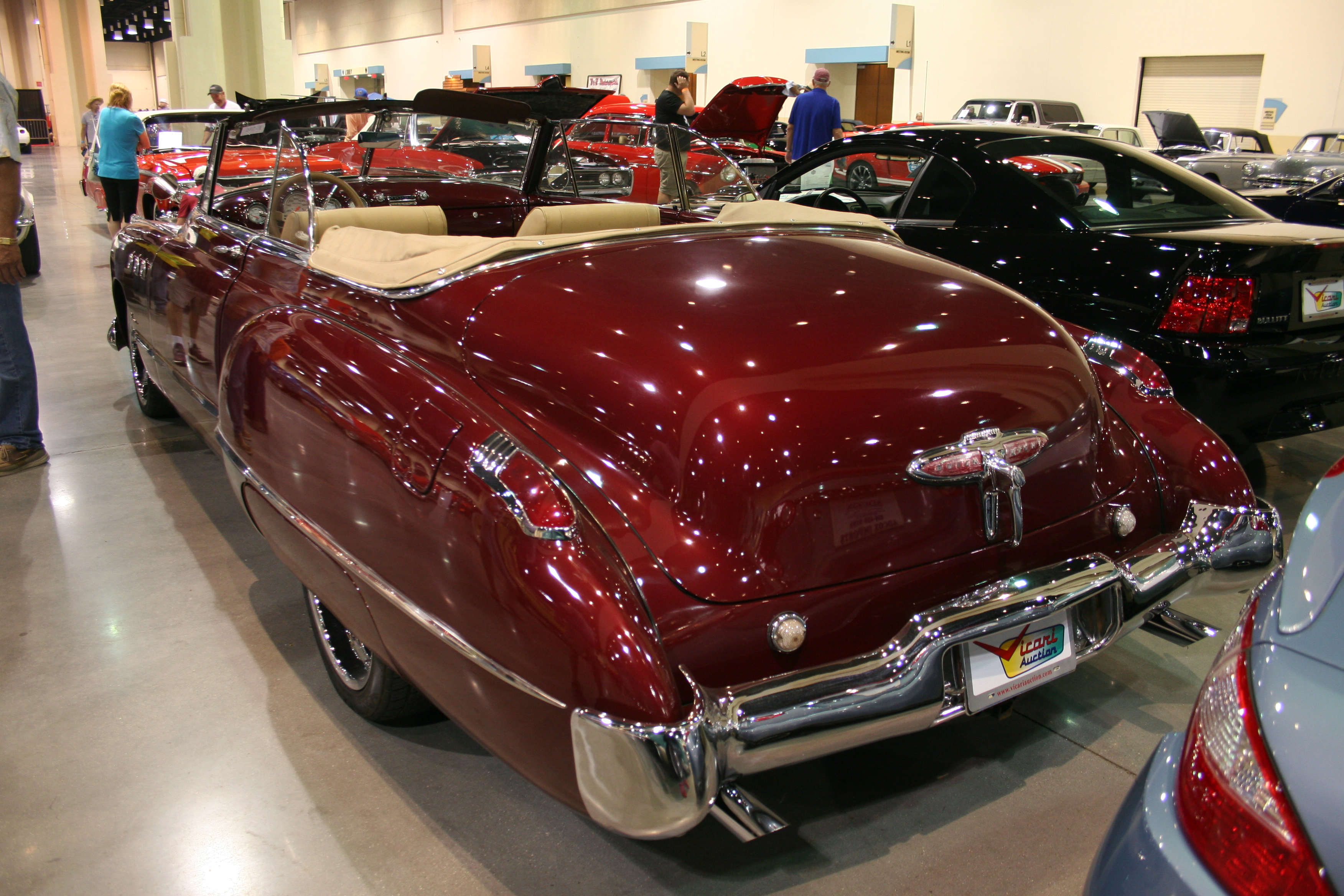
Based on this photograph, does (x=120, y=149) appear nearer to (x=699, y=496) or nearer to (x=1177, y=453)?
(x=699, y=496)

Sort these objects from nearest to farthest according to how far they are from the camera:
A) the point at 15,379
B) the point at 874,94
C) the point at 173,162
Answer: the point at 15,379
the point at 173,162
the point at 874,94

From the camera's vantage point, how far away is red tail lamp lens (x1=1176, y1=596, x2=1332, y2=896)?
0.93 meters

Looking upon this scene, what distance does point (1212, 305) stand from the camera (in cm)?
324

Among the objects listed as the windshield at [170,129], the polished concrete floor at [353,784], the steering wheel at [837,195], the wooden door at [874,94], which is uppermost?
the wooden door at [874,94]

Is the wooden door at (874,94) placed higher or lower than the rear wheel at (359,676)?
higher

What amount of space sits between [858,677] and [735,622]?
0.72 ft

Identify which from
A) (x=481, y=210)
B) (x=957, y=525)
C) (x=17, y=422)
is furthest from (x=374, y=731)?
(x=17, y=422)

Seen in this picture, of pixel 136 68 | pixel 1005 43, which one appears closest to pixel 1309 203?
pixel 1005 43

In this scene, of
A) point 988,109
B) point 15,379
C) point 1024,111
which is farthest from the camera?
point 988,109

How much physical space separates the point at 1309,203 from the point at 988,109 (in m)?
8.67

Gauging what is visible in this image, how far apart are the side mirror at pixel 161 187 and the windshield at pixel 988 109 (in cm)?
1089

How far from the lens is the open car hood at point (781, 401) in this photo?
168 centimetres

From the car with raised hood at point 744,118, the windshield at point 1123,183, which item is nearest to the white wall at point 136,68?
the car with raised hood at point 744,118

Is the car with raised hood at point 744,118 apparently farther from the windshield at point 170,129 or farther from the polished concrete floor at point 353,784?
the polished concrete floor at point 353,784
